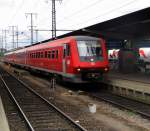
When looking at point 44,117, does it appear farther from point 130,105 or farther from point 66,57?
point 66,57

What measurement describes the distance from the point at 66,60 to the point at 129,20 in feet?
15.7

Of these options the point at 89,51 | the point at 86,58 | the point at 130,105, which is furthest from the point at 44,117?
the point at 89,51

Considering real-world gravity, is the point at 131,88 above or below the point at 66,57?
below

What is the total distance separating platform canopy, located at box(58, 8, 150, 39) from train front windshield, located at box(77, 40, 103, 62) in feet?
8.07

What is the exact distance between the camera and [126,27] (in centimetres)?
2778

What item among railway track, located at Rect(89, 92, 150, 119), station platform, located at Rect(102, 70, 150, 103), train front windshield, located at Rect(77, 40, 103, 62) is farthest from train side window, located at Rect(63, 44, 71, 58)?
railway track, located at Rect(89, 92, 150, 119)

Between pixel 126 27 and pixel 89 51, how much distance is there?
6802 millimetres

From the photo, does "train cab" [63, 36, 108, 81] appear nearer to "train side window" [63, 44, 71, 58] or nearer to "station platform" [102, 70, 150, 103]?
"train side window" [63, 44, 71, 58]

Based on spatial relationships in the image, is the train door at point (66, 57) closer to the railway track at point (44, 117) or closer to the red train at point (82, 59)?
the red train at point (82, 59)

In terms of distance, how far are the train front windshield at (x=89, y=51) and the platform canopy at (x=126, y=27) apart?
246 centimetres

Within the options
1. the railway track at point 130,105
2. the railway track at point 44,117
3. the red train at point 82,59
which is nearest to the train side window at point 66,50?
the red train at point 82,59

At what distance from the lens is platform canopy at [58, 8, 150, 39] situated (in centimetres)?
2270

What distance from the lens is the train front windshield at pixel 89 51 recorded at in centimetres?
2162

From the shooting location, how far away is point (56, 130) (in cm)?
1130
